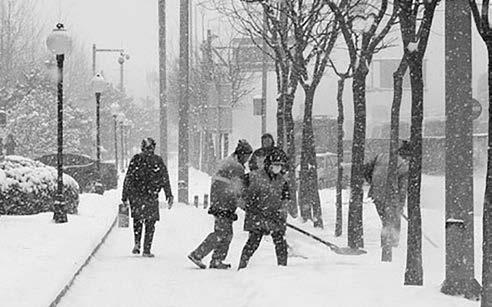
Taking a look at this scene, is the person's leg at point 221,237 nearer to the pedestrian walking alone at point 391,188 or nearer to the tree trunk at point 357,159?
the pedestrian walking alone at point 391,188

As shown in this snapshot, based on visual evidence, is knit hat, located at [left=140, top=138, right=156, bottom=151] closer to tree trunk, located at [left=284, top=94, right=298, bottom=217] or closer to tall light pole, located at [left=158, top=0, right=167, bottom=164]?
tree trunk, located at [left=284, top=94, right=298, bottom=217]

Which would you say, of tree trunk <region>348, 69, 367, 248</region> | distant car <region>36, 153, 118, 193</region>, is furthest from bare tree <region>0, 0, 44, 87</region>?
tree trunk <region>348, 69, 367, 248</region>

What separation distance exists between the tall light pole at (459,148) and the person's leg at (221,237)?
3.74 metres

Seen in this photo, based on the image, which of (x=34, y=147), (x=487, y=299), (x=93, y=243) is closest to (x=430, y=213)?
(x=93, y=243)

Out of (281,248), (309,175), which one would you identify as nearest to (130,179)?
(281,248)

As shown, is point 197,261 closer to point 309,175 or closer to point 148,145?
point 148,145

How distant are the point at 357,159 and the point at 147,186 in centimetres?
361

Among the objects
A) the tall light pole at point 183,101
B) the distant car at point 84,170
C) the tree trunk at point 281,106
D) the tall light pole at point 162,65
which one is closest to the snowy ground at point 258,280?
the tree trunk at point 281,106

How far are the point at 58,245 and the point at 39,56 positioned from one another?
55762 mm

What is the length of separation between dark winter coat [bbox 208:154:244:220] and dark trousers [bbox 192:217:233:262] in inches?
4.0

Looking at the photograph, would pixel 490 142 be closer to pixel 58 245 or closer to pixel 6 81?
pixel 58 245

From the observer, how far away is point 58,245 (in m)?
12.0

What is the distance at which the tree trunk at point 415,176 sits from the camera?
8031 millimetres

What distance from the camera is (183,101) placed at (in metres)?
25.1
